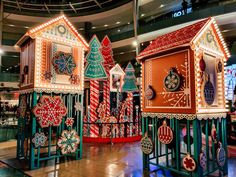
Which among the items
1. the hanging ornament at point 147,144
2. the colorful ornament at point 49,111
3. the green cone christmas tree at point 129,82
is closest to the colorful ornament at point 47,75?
the colorful ornament at point 49,111

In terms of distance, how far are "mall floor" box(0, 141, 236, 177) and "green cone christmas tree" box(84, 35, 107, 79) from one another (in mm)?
3036

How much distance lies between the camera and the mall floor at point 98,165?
4379 mm

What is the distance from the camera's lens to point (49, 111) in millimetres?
5035

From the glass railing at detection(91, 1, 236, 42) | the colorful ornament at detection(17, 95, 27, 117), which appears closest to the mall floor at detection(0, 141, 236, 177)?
the colorful ornament at detection(17, 95, 27, 117)

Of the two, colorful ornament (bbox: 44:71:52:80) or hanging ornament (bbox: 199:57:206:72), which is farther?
colorful ornament (bbox: 44:71:52:80)

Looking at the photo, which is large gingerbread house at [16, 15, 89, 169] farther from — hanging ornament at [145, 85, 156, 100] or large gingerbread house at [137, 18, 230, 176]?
hanging ornament at [145, 85, 156, 100]

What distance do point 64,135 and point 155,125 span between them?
2340 mm

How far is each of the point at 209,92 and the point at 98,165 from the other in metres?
3.01

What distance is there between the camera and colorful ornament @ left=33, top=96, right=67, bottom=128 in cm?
487

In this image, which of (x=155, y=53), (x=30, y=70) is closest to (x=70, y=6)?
(x=30, y=70)

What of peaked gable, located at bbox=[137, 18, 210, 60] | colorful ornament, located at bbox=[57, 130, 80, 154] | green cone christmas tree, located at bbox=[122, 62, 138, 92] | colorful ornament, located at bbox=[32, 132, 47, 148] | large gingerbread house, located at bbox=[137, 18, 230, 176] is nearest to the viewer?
large gingerbread house, located at bbox=[137, 18, 230, 176]

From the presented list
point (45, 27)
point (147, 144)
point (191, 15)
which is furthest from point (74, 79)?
point (191, 15)

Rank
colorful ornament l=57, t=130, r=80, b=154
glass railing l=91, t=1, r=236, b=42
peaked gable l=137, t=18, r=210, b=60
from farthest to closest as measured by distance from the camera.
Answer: glass railing l=91, t=1, r=236, b=42, colorful ornament l=57, t=130, r=80, b=154, peaked gable l=137, t=18, r=210, b=60

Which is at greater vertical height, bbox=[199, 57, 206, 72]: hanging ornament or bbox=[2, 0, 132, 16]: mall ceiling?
bbox=[2, 0, 132, 16]: mall ceiling
